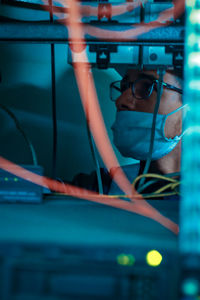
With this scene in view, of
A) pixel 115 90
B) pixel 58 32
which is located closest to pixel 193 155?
pixel 58 32

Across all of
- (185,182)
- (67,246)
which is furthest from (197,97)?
(67,246)

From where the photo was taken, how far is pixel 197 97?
29 cm

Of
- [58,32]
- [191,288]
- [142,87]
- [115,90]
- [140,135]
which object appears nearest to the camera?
[191,288]

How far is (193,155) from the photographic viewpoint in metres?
0.29

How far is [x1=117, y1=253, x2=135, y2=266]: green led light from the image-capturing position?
0.31 m

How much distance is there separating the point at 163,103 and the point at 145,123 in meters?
0.14

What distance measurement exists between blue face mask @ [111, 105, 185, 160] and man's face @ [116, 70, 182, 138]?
0.03 metres

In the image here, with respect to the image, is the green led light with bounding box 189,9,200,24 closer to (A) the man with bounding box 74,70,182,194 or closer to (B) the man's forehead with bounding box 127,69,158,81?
(A) the man with bounding box 74,70,182,194

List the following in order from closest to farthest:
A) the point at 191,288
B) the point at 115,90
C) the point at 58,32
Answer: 1. the point at 191,288
2. the point at 58,32
3. the point at 115,90

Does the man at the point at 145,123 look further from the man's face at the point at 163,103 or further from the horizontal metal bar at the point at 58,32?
the horizontal metal bar at the point at 58,32

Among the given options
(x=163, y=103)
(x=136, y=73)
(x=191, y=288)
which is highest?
(x=136, y=73)

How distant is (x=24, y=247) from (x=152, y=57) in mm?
493

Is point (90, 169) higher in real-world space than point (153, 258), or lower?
lower

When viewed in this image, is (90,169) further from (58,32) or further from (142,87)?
(58,32)
